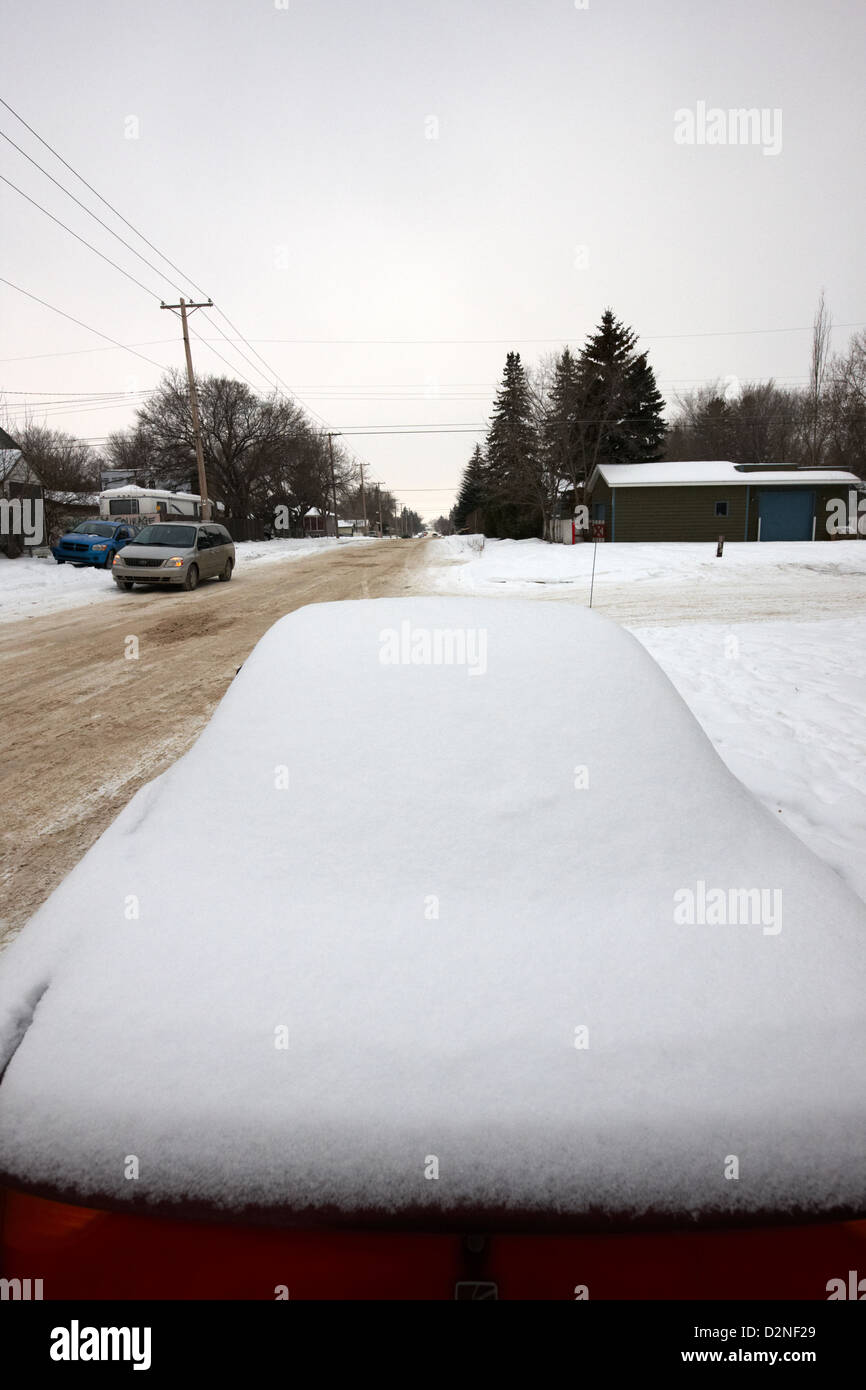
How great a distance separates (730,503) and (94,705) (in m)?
34.1

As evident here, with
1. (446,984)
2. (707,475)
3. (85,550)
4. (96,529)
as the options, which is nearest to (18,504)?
(96,529)

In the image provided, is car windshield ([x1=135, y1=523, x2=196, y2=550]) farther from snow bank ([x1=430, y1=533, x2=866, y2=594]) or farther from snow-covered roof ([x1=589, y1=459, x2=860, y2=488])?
snow-covered roof ([x1=589, y1=459, x2=860, y2=488])

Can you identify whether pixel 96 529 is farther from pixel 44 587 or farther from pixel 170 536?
pixel 170 536

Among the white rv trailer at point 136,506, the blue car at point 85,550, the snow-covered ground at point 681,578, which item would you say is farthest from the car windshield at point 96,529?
the white rv trailer at point 136,506

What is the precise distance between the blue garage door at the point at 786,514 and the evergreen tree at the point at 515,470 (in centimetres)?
1142

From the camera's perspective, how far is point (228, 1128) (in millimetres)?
1211

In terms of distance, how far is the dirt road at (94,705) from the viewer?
14.0ft

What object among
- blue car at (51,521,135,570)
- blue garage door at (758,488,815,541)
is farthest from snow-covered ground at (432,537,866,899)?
blue garage door at (758,488,815,541)

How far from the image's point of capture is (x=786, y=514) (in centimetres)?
3409

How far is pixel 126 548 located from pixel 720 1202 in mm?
17741

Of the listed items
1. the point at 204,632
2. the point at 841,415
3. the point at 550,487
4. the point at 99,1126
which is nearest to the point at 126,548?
the point at 204,632

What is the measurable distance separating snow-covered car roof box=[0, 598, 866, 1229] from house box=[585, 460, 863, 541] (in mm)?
34009
